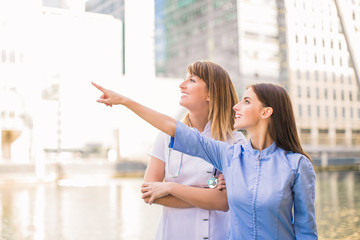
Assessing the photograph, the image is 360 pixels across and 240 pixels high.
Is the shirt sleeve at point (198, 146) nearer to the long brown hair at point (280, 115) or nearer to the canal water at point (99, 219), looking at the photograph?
the long brown hair at point (280, 115)

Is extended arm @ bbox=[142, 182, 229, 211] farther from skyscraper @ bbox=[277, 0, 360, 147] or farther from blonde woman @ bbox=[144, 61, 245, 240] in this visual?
skyscraper @ bbox=[277, 0, 360, 147]

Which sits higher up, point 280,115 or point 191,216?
point 280,115

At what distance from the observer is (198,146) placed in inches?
81.6

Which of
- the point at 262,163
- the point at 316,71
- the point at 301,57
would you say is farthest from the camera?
the point at 316,71

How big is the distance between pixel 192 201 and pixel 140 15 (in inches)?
1791

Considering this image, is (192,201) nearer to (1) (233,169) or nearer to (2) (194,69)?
(1) (233,169)

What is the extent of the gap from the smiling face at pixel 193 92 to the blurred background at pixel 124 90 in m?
1.62

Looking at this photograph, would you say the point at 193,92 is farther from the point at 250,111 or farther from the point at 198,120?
the point at 250,111

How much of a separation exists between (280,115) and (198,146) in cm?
41

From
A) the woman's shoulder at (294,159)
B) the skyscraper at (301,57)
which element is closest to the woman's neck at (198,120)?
the woman's shoulder at (294,159)

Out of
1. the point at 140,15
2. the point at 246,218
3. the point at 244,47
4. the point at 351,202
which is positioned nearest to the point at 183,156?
the point at 246,218

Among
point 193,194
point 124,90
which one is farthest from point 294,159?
point 124,90

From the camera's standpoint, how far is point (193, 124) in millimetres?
2535

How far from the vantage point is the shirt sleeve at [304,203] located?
1937 mm
